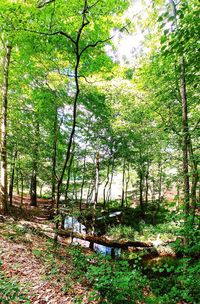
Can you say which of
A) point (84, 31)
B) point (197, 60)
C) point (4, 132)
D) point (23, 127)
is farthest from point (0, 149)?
point (197, 60)

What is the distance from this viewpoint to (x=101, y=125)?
38.0ft

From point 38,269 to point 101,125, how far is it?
8.30 meters

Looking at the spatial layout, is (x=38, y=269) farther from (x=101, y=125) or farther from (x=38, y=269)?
(x=101, y=125)

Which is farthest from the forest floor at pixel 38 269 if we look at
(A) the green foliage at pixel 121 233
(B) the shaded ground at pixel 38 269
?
(A) the green foliage at pixel 121 233

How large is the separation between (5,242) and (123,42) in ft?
21.9

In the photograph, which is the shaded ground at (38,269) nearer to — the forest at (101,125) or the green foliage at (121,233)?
the forest at (101,125)

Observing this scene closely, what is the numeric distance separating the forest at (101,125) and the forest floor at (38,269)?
30mm

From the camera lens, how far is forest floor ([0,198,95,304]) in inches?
148

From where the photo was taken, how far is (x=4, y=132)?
770 centimetres

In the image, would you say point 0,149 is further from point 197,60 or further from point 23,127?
point 197,60

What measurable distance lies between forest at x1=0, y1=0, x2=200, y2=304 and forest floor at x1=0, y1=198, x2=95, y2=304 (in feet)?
0.10

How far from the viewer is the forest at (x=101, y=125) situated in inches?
152

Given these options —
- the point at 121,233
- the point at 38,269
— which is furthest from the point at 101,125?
the point at 38,269

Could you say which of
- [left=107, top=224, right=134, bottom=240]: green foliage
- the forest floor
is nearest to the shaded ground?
the forest floor
